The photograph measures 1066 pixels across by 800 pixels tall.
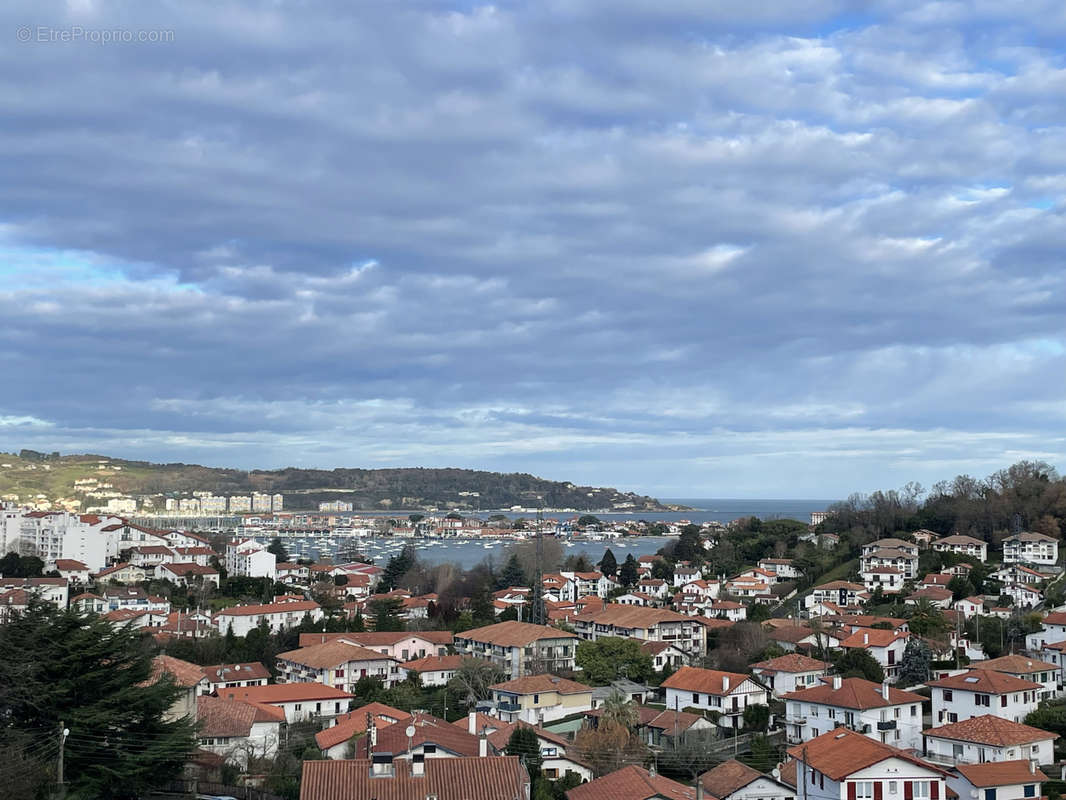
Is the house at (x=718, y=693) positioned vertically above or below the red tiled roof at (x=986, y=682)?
below

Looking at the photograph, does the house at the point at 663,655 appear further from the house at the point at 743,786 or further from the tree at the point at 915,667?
the house at the point at 743,786

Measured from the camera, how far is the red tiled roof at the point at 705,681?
28719 mm

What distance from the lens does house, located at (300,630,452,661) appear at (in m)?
37.0

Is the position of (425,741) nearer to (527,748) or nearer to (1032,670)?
(527,748)

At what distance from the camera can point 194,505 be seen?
14862 centimetres

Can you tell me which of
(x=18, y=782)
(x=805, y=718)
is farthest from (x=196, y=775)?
(x=805, y=718)

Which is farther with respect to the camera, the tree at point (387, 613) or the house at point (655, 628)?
the tree at point (387, 613)

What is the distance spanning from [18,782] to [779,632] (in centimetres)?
2975

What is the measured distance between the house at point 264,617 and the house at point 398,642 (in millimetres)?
4401

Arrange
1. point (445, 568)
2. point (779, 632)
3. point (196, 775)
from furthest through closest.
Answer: point (445, 568)
point (779, 632)
point (196, 775)

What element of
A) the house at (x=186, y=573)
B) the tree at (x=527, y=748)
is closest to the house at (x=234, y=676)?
the tree at (x=527, y=748)

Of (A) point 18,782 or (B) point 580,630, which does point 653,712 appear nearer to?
(B) point 580,630

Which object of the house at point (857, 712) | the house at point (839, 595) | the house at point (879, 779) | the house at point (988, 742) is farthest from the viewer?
the house at point (839, 595)

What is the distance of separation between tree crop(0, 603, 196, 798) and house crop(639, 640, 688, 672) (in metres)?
21.4
